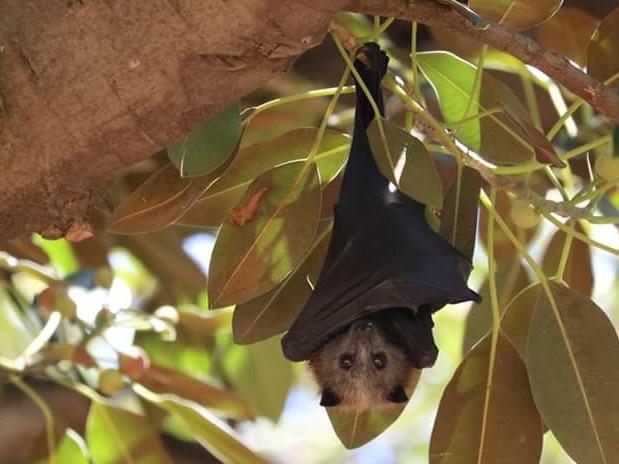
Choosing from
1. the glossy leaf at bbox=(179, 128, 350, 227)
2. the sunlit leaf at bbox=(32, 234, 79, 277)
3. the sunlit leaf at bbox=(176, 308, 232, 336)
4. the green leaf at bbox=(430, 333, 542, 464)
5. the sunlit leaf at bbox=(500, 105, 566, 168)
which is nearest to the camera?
the sunlit leaf at bbox=(500, 105, 566, 168)

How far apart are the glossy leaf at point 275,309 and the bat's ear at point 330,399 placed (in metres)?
0.13

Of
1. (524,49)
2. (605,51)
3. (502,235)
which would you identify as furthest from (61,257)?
(524,49)

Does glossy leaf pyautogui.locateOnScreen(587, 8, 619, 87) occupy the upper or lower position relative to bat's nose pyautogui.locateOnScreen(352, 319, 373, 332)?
upper

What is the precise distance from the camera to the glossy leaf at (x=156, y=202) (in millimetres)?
1768

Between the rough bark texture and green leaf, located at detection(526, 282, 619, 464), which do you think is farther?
green leaf, located at detection(526, 282, 619, 464)

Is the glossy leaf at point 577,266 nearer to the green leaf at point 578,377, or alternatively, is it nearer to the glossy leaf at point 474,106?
the glossy leaf at point 474,106

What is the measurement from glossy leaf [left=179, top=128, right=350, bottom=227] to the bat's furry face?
0.26 metres

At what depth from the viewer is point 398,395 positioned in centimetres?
188

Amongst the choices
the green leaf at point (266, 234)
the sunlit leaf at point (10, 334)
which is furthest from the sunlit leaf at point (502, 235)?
the sunlit leaf at point (10, 334)

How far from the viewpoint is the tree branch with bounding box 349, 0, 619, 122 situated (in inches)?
59.1

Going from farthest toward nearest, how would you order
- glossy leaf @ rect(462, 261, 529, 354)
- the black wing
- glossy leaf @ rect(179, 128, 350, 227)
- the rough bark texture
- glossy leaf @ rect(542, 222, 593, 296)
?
glossy leaf @ rect(542, 222, 593, 296)
glossy leaf @ rect(462, 261, 529, 354)
glossy leaf @ rect(179, 128, 350, 227)
the black wing
the rough bark texture

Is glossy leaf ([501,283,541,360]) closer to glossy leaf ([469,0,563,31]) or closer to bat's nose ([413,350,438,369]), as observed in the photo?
bat's nose ([413,350,438,369])

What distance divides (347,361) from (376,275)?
0.26 m

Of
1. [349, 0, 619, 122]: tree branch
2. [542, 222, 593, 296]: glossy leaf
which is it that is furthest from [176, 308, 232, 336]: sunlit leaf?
[349, 0, 619, 122]: tree branch
